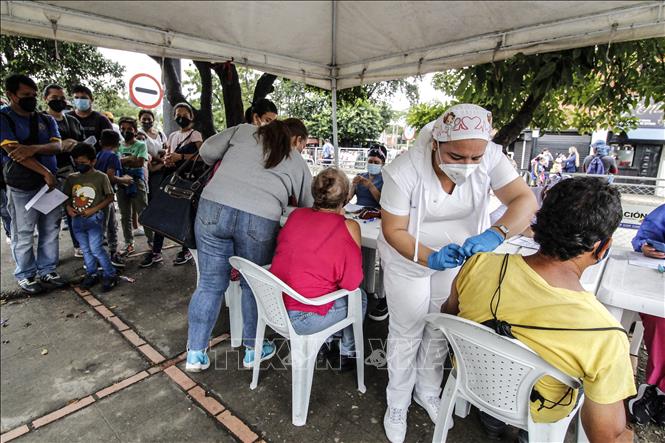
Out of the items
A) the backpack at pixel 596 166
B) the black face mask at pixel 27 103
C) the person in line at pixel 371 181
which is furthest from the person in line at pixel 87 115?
the backpack at pixel 596 166

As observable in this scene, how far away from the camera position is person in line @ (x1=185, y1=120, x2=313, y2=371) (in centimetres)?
214

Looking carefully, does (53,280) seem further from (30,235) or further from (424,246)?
(424,246)

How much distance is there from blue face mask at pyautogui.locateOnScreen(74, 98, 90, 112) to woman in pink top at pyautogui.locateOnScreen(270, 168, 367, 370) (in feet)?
11.8

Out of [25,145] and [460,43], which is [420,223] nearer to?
[460,43]

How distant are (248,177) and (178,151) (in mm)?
1847

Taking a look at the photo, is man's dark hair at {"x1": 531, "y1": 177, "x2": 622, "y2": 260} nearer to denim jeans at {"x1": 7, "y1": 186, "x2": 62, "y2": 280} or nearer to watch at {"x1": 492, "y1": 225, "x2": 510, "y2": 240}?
watch at {"x1": 492, "y1": 225, "x2": 510, "y2": 240}

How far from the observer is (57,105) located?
3.73 m

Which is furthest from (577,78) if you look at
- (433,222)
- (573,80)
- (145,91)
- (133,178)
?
(145,91)

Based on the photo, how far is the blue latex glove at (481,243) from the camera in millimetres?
1571

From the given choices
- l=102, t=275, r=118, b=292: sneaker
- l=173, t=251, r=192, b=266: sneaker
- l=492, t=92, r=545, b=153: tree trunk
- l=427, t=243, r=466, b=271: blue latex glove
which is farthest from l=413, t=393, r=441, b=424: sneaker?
l=173, t=251, r=192, b=266: sneaker

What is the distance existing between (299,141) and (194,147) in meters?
1.64

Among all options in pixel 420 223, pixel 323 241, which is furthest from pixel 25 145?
pixel 420 223

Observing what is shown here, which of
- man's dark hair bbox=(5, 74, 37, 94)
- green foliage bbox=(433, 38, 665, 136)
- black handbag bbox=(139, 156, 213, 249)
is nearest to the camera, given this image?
black handbag bbox=(139, 156, 213, 249)

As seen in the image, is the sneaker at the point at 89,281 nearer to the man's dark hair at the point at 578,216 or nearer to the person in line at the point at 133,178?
the person in line at the point at 133,178
